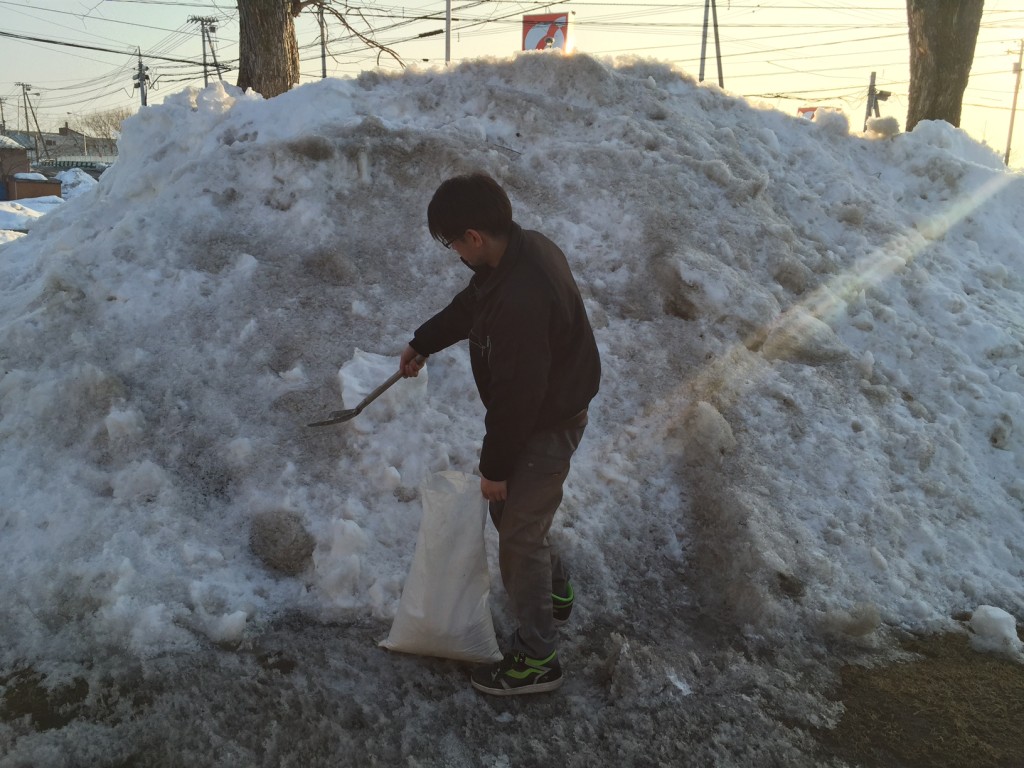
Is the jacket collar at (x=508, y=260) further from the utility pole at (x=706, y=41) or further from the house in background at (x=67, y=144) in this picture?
the house in background at (x=67, y=144)

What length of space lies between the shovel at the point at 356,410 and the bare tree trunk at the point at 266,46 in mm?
3999

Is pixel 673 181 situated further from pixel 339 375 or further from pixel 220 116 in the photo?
pixel 220 116

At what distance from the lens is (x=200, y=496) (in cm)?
331

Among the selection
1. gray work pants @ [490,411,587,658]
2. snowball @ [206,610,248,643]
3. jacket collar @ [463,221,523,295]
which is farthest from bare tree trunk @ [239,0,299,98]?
gray work pants @ [490,411,587,658]

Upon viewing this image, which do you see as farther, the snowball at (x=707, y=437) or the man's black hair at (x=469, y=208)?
the snowball at (x=707, y=437)

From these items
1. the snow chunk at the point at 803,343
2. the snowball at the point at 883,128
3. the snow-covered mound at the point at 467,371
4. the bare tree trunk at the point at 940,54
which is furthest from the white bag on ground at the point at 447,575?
the bare tree trunk at the point at 940,54

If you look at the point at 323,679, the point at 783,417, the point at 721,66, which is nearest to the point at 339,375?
the point at 323,679

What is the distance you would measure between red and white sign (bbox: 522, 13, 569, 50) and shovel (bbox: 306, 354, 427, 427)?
38.9ft

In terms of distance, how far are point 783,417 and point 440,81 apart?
12.2ft

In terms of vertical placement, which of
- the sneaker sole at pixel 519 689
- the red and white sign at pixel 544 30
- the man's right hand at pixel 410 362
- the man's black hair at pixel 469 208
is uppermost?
the red and white sign at pixel 544 30

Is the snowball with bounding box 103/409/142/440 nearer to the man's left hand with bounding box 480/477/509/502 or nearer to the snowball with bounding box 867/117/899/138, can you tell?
the man's left hand with bounding box 480/477/509/502

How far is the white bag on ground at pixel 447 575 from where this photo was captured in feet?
8.71

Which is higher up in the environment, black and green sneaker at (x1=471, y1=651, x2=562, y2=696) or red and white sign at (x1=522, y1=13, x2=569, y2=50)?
red and white sign at (x1=522, y1=13, x2=569, y2=50)

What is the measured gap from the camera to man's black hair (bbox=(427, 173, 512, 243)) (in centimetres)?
237
